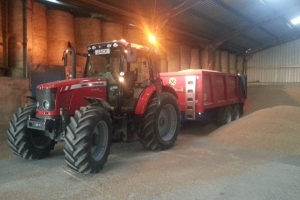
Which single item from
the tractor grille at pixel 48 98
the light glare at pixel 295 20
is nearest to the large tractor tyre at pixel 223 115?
the tractor grille at pixel 48 98

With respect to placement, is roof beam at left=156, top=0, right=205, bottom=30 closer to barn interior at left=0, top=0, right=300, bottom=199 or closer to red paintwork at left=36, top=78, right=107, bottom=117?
barn interior at left=0, top=0, right=300, bottom=199

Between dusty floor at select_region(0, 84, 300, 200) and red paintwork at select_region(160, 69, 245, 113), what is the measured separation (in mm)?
1182

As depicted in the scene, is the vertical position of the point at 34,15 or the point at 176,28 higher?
the point at 176,28

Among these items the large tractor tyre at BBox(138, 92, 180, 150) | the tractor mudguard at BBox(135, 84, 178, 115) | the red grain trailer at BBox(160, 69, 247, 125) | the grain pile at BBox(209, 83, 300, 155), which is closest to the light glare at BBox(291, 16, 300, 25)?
the red grain trailer at BBox(160, 69, 247, 125)

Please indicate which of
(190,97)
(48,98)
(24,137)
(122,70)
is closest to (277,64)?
(190,97)

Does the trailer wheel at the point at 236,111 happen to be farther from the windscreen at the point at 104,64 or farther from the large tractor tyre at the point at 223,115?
the windscreen at the point at 104,64

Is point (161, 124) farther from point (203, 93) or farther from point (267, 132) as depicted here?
point (267, 132)

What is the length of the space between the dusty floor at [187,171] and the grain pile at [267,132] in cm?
2

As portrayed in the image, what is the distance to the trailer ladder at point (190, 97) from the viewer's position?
7.41 m

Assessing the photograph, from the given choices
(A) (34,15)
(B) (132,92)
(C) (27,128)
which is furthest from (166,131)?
(A) (34,15)

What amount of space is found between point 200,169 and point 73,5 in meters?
7.52

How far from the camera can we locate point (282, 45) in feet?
76.4

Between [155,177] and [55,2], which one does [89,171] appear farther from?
[55,2]

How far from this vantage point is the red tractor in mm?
4035
